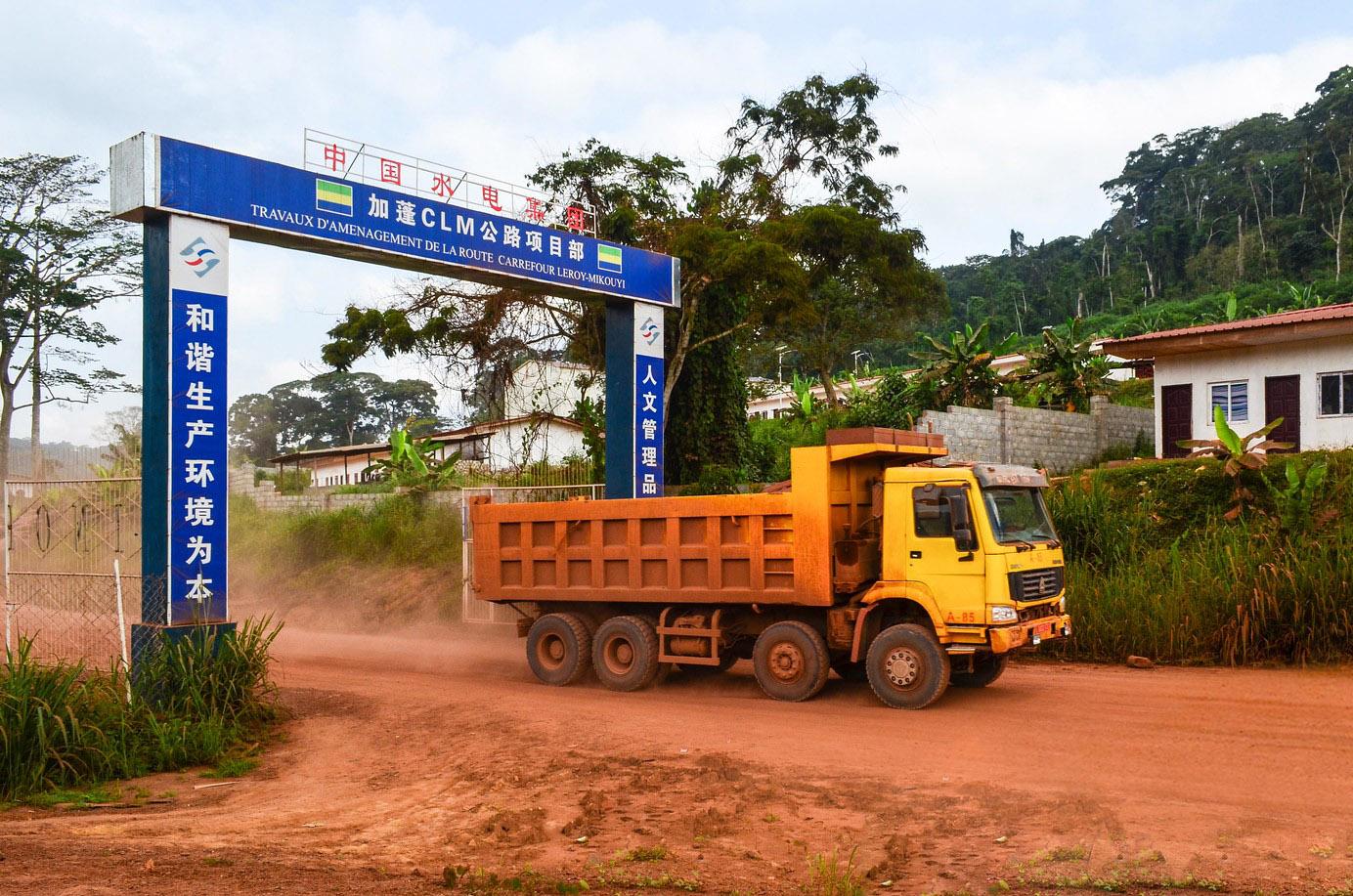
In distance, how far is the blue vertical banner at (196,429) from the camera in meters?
11.8

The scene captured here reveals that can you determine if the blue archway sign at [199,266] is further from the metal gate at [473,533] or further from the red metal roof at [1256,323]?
the red metal roof at [1256,323]

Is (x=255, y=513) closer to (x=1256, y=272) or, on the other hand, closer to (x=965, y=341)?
(x=965, y=341)

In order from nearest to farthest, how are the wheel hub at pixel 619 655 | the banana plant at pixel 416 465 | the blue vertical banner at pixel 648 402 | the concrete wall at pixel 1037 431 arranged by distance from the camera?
the wheel hub at pixel 619 655 → the blue vertical banner at pixel 648 402 → the concrete wall at pixel 1037 431 → the banana plant at pixel 416 465

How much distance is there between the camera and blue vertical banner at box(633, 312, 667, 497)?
698 inches

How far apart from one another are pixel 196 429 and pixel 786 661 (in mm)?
6622

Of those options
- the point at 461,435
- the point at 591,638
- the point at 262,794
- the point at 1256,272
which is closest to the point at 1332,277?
the point at 1256,272

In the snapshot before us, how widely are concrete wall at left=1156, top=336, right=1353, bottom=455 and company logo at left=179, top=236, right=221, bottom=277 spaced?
19.2 m

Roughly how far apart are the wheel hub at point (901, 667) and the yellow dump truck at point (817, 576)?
2 centimetres

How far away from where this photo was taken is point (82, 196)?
3441 cm

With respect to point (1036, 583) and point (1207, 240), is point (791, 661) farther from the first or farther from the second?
point (1207, 240)

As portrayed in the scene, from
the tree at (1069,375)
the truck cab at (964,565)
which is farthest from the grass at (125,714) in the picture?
the tree at (1069,375)

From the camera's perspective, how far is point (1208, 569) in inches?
573

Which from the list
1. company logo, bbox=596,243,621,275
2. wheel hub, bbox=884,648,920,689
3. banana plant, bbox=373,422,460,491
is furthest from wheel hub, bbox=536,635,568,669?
banana plant, bbox=373,422,460,491

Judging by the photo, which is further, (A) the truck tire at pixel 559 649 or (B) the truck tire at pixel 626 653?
(A) the truck tire at pixel 559 649
